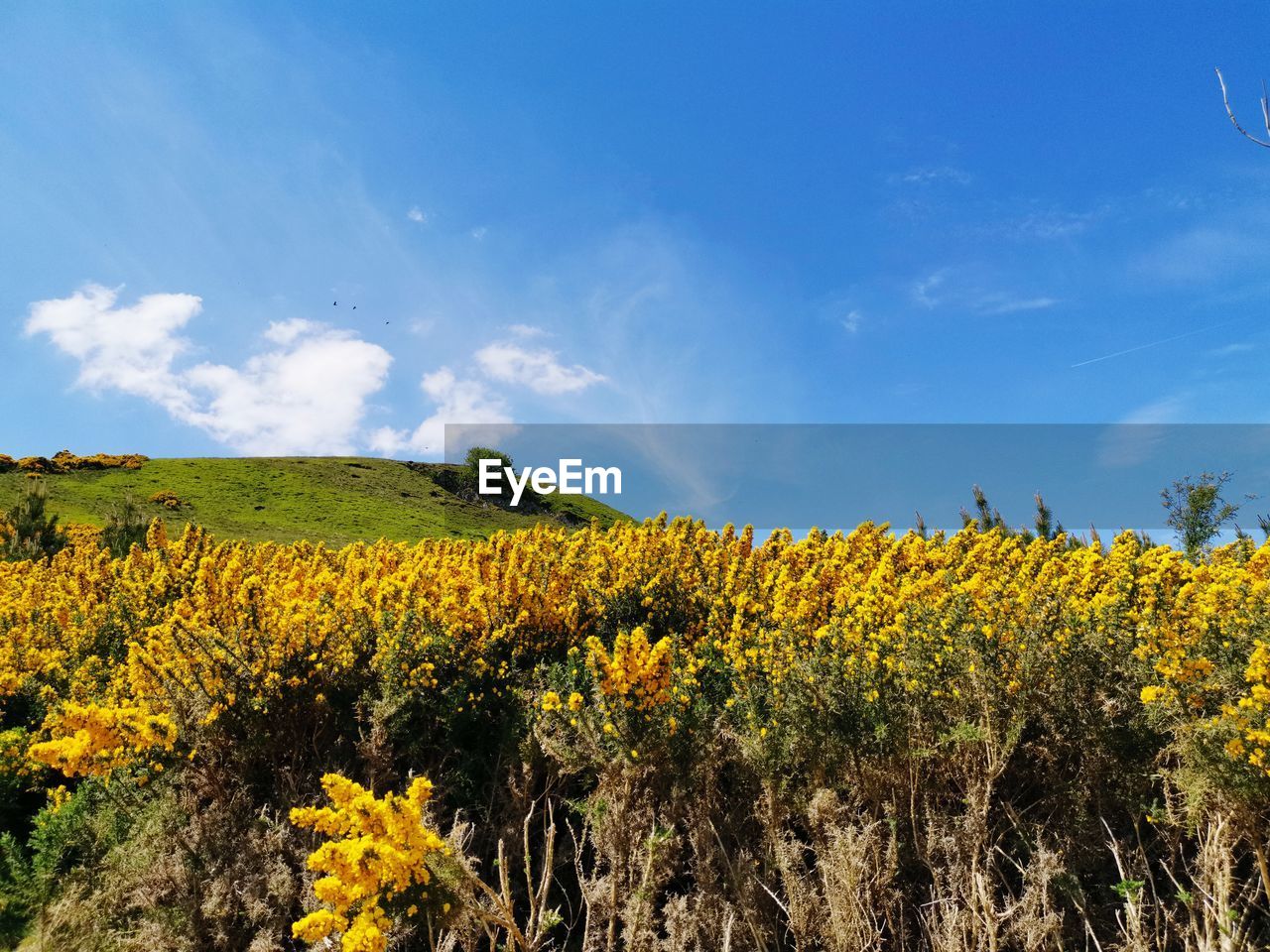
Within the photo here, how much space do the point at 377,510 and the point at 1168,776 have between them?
61.0 meters

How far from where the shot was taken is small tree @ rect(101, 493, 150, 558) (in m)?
18.2

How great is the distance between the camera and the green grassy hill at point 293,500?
1793 inches

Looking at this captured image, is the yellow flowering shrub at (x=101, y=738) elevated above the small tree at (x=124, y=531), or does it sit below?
below

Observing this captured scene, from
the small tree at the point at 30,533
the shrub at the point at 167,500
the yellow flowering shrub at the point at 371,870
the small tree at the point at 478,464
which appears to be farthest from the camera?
the small tree at the point at 478,464

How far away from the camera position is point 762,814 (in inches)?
201

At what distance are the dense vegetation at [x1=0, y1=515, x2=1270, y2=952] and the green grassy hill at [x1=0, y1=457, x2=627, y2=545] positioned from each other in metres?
32.6

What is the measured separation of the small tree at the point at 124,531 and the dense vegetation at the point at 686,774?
12.4 m

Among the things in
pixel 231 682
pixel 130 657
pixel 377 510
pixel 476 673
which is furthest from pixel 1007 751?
pixel 377 510

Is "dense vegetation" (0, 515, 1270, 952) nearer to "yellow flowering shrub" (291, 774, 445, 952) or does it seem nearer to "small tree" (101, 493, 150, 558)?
"yellow flowering shrub" (291, 774, 445, 952)

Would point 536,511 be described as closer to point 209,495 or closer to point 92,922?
point 209,495

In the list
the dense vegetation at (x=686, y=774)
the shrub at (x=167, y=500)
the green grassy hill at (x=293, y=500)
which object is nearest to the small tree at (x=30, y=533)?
the green grassy hill at (x=293, y=500)

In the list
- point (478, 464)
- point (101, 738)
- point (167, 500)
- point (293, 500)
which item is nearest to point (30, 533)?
point (101, 738)

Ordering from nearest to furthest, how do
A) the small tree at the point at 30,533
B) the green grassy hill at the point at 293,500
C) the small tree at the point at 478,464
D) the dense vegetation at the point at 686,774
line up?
the dense vegetation at the point at 686,774
the small tree at the point at 30,533
the green grassy hill at the point at 293,500
the small tree at the point at 478,464

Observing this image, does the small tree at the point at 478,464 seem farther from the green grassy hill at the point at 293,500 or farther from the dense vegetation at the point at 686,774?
the dense vegetation at the point at 686,774
